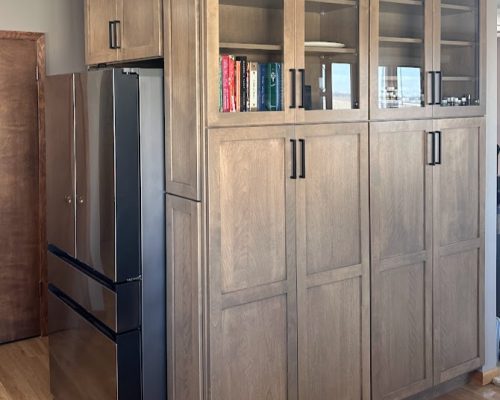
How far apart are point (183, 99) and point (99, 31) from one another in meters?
0.91

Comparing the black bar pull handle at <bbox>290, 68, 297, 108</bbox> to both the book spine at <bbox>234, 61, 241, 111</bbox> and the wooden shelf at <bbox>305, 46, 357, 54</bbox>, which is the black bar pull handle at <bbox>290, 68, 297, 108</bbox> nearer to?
the wooden shelf at <bbox>305, 46, 357, 54</bbox>

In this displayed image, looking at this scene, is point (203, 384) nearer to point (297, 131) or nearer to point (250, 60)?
point (297, 131)

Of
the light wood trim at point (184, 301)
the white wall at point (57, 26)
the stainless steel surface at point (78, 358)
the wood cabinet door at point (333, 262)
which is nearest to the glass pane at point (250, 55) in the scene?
the wood cabinet door at point (333, 262)

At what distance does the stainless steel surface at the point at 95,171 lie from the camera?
8.93 feet

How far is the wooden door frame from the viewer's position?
14.2 feet

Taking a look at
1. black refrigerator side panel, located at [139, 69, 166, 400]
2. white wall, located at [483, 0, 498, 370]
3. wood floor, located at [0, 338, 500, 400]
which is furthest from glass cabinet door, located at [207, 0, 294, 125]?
wood floor, located at [0, 338, 500, 400]

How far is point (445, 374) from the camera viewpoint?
3508mm

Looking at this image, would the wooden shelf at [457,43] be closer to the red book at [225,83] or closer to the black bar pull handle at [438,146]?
the black bar pull handle at [438,146]

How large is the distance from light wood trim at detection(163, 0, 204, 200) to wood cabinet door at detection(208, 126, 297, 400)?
0.09 metres

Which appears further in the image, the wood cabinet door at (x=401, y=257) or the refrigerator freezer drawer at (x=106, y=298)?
the wood cabinet door at (x=401, y=257)

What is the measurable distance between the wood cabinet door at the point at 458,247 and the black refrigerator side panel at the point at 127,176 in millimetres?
1471

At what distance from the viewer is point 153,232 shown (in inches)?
111

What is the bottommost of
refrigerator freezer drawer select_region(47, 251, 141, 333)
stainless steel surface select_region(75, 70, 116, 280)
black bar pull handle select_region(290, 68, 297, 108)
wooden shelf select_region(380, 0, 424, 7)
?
refrigerator freezer drawer select_region(47, 251, 141, 333)

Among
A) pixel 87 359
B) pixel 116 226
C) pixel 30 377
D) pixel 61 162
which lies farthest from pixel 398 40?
pixel 30 377
